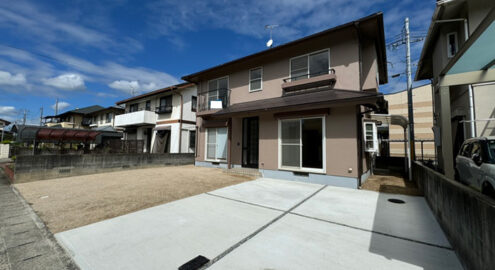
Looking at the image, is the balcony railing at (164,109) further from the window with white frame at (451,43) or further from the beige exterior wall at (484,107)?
the beige exterior wall at (484,107)

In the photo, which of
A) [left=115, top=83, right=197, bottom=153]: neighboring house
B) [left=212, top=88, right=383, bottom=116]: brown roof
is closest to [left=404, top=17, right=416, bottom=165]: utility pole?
[left=212, top=88, right=383, bottom=116]: brown roof

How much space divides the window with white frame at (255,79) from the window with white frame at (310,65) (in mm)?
1599

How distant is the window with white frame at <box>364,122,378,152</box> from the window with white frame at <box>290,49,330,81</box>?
2.67 m

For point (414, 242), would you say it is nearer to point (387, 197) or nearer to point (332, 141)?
point (387, 197)

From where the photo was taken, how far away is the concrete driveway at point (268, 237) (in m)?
2.16

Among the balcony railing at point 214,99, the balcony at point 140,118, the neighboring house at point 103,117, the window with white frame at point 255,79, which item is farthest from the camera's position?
the neighboring house at point 103,117

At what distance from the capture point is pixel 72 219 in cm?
333

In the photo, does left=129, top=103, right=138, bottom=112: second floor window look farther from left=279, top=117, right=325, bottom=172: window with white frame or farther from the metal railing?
left=279, top=117, right=325, bottom=172: window with white frame

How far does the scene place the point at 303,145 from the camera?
700 cm

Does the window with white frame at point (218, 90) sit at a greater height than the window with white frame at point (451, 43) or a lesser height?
lesser

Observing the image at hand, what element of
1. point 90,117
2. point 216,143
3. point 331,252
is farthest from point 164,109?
point 90,117

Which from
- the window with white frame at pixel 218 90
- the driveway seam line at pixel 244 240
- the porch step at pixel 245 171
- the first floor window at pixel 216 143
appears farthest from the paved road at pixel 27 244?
the window with white frame at pixel 218 90

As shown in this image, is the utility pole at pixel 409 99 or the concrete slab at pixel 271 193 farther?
the utility pole at pixel 409 99

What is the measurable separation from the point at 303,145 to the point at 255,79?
4.17 m
